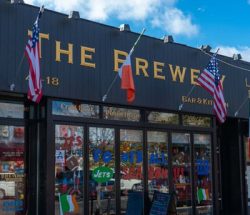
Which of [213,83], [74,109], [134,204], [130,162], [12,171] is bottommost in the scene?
[134,204]

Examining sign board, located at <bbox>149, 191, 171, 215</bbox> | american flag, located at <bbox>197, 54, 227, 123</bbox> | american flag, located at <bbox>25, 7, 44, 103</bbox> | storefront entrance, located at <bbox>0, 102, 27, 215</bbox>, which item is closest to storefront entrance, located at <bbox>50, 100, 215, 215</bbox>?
sign board, located at <bbox>149, 191, 171, 215</bbox>

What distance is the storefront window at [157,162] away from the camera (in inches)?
507

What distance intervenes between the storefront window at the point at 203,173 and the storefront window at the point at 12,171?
212 inches

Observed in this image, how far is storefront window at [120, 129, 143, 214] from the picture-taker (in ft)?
40.1

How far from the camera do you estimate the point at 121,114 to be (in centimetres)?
1234

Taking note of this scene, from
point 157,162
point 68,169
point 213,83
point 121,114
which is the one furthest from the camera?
point 157,162

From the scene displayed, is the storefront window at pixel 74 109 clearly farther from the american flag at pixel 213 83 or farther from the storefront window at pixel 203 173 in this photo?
the storefront window at pixel 203 173

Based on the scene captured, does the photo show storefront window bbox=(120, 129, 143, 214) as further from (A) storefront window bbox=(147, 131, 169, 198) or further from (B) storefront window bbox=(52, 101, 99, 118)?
(B) storefront window bbox=(52, 101, 99, 118)

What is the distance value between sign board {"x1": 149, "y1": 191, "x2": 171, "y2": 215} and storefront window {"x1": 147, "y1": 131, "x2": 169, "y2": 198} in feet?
1.44

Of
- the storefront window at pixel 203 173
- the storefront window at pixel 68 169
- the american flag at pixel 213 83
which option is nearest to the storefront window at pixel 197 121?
the storefront window at pixel 203 173

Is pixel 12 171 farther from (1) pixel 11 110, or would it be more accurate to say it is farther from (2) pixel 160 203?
(2) pixel 160 203

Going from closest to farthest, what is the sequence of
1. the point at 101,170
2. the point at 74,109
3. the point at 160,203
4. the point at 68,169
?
the point at 68,169 → the point at 74,109 → the point at 101,170 → the point at 160,203

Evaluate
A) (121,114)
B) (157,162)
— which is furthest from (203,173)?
(121,114)

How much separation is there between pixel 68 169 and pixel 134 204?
2.13 metres
